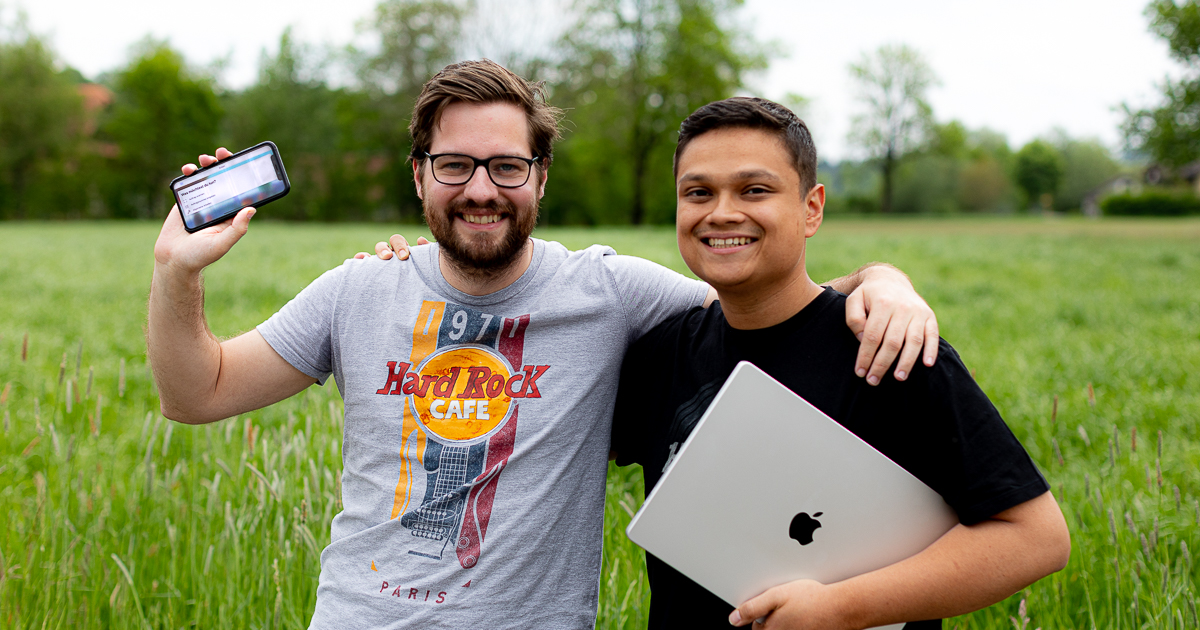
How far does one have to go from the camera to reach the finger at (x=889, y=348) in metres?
1.72

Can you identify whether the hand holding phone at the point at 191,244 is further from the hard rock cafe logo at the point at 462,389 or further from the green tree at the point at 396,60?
the green tree at the point at 396,60

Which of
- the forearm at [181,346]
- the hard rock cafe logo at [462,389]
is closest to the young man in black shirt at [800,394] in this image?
the hard rock cafe logo at [462,389]

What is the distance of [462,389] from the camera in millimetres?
2332

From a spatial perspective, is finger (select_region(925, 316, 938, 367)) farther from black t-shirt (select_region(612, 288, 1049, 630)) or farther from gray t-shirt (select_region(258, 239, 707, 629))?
gray t-shirt (select_region(258, 239, 707, 629))

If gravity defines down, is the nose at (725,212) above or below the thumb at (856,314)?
above

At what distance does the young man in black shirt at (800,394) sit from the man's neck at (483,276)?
1.80 feet

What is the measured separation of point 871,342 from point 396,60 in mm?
47755

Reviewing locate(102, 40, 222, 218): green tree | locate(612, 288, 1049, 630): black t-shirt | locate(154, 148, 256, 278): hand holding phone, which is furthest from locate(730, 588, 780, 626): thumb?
locate(102, 40, 222, 218): green tree

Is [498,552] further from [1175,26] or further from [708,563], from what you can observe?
[1175,26]

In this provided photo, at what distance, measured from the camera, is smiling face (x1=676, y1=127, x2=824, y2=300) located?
1.88m

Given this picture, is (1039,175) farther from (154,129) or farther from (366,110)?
(154,129)

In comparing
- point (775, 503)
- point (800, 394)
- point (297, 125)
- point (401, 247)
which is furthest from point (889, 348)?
point (297, 125)

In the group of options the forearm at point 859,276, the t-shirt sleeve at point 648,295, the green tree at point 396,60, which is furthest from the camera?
the green tree at point 396,60

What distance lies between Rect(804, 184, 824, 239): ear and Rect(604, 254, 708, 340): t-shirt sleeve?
55cm
